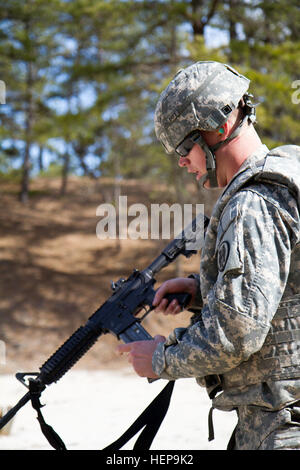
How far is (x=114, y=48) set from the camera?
12.9 meters

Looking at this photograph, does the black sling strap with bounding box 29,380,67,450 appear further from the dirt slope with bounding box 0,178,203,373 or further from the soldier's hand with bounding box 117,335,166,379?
the dirt slope with bounding box 0,178,203,373

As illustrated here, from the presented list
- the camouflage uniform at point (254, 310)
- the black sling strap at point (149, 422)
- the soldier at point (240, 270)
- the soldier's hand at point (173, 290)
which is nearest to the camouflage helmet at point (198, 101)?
the soldier at point (240, 270)

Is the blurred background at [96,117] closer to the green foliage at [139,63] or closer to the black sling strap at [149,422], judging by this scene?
the green foliage at [139,63]

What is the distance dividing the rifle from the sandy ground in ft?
7.00

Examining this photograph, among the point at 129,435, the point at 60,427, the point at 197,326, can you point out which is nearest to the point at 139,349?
the point at 197,326

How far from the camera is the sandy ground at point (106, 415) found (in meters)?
4.92

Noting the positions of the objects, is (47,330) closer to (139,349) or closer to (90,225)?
(90,225)

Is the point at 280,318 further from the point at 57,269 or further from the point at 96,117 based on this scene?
the point at 57,269

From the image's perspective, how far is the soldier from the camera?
162 cm

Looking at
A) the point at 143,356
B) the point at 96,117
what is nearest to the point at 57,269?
the point at 96,117

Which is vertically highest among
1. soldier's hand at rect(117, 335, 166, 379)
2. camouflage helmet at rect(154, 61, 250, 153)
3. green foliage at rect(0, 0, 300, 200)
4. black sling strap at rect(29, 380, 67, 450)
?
green foliage at rect(0, 0, 300, 200)

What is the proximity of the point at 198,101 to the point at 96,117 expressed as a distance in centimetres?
959

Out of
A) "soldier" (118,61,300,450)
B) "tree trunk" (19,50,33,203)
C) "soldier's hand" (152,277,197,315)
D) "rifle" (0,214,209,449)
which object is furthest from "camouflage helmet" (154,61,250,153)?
"tree trunk" (19,50,33,203)

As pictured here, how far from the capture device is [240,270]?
161 centimetres
